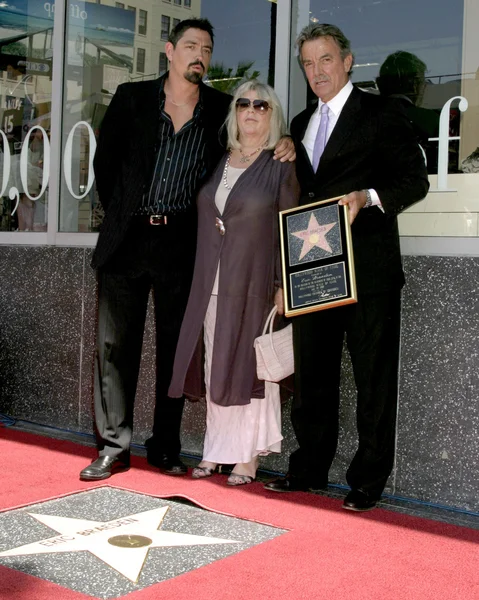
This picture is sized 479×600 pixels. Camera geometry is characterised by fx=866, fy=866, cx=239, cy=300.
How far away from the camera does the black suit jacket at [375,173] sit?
12.3 ft

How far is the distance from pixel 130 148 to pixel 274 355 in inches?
51.5

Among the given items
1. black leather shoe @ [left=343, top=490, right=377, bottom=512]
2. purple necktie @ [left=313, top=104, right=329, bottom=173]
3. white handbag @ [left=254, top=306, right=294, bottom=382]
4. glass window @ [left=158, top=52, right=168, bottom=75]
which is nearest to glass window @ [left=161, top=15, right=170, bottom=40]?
glass window @ [left=158, top=52, right=168, bottom=75]

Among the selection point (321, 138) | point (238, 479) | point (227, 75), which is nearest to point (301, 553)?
point (238, 479)

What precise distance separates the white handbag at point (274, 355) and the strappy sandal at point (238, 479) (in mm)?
543

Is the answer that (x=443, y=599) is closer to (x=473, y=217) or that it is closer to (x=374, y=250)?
(x=374, y=250)

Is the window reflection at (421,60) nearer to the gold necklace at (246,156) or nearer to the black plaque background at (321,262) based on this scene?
the gold necklace at (246,156)

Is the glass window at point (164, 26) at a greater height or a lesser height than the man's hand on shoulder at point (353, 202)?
greater

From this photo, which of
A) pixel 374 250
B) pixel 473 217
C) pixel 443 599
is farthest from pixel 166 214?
pixel 443 599

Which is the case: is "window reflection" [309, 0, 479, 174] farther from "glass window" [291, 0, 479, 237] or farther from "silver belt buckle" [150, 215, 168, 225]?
"silver belt buckle" [150, 215, 168, 225]

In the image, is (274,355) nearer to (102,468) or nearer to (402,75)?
(102,468)

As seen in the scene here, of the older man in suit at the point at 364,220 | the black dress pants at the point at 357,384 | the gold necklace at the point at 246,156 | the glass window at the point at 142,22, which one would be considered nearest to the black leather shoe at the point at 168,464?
the black dress pants at the point at 357,384

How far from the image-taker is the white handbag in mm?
Result: 4078

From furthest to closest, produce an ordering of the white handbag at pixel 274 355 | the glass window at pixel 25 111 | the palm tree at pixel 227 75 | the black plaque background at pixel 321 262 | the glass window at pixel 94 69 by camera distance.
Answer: the glass window at pixel 25 111
the glass window at pixel 94 69
the palm tree at pixel 227 75
the white handbag at pixel 274 355
the black plaque background at pixel 321 262

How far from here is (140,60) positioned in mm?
5590
